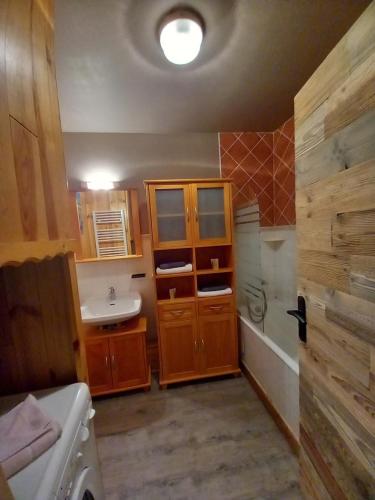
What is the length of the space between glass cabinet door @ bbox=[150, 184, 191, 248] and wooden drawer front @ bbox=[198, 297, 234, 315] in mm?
580

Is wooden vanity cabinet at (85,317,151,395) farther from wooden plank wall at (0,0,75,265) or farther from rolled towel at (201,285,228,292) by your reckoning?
wooden plank wall at (0,0,75,265)

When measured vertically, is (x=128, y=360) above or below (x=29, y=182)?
below

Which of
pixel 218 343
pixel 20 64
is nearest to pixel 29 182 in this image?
pixel 20 64

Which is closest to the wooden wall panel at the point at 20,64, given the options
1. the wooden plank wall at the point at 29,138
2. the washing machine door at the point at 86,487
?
the wooden plank wall at the point at 29,138

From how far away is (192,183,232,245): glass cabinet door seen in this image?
2010 mm

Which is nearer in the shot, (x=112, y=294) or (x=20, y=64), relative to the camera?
(x=20, y=64)

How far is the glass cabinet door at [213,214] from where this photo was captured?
2010 millimetres

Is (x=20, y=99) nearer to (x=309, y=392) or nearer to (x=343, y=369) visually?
(x=343, y=369)

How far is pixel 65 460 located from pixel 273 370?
1.49 meters

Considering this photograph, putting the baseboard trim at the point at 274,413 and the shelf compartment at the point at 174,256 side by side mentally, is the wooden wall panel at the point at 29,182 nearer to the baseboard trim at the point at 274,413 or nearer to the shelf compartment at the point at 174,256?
the shelf compartment at the point at 174,256

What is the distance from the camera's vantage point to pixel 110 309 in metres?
2.02

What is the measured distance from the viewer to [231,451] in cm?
143

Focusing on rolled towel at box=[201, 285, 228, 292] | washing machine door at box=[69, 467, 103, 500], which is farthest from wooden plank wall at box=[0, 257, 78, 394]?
rolled towel at box=[201, 285, 228, 292]

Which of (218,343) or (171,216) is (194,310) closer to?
(218,343)
